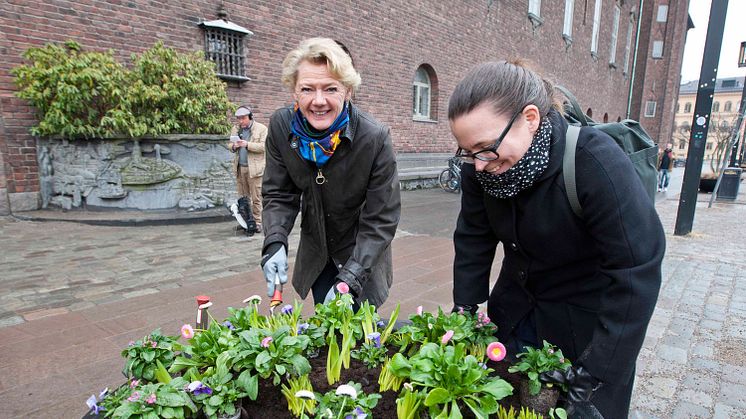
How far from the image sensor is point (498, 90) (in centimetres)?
124

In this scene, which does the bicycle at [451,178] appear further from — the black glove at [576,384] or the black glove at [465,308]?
the black glove at [576,384]

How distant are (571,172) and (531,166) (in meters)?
0.12

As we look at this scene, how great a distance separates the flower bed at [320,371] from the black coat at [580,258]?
7.7 inches

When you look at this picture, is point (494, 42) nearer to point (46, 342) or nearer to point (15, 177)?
point (15, 177)

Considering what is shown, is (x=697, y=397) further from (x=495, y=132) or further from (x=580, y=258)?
(x=495, y=132)

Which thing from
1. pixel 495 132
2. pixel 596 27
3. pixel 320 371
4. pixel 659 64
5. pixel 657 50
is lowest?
pixel 320 371

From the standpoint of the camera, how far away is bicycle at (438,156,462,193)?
39.0 feet

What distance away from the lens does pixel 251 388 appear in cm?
127

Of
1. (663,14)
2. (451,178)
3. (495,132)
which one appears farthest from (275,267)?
(663,14)

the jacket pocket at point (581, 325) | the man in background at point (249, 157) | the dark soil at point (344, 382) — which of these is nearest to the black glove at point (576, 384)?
the dark soil at point (344, 382)

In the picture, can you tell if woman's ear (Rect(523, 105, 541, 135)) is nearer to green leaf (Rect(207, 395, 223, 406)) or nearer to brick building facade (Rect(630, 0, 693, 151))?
green leaf (Rect(207, 395, 223, 406))

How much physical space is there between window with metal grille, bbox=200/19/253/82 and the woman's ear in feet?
25.1

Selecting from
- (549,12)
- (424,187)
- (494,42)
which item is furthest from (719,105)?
(424,187)

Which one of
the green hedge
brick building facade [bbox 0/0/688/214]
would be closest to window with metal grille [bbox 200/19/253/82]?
brick building facade [bbox 0/0/688/214]
